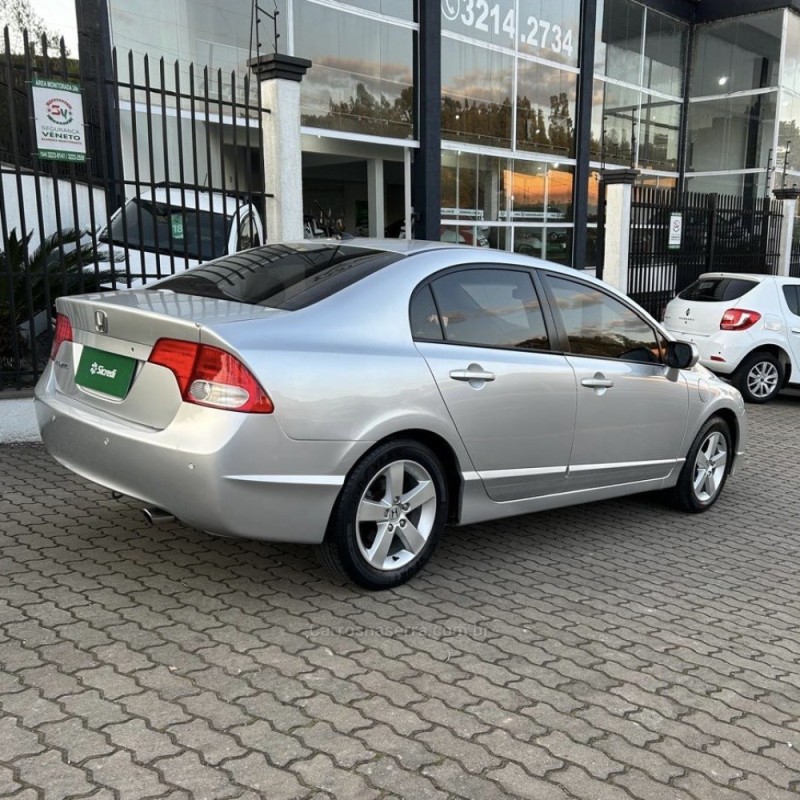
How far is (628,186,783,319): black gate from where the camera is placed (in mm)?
13086

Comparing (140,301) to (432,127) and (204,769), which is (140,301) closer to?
(204,769)

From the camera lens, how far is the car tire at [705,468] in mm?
5234

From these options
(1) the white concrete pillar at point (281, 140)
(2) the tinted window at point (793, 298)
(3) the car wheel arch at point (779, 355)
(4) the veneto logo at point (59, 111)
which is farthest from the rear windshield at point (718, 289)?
(4) the veneto logo at point (59, 111)

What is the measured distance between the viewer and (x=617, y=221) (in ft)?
42.0

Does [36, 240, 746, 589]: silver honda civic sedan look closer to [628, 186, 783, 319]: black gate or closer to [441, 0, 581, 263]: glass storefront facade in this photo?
[628, 186, 783, 319]: black gate

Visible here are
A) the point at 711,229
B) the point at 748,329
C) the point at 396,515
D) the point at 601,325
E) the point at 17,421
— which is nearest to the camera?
the point at 396,515

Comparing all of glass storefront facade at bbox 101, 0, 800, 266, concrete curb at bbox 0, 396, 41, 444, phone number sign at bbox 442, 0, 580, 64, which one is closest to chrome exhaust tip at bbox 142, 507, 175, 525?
concrete curb at bbox 0, 396, 41, 444

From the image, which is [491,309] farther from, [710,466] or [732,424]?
[732,424]

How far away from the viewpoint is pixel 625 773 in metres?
2.51

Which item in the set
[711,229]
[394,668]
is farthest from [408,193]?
[394,668]

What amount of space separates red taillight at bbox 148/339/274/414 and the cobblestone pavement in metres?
0.94

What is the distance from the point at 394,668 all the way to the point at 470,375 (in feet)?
4.64

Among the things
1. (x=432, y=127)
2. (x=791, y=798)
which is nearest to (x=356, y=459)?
(x=791, y=798)

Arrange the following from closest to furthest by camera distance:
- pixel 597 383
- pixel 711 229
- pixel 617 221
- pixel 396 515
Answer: pixel 396 515 → pixel 597 383 → pixel 617 221 → pixel 711 229
